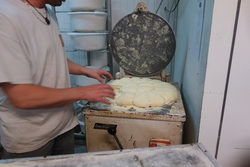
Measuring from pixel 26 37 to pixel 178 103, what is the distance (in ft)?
2.73

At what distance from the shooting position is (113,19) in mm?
2402

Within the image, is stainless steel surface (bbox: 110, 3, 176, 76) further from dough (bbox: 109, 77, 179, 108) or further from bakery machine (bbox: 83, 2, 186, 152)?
dough (bbox: 109, 77, 179, 108)

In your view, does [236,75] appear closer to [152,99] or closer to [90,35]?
[152,99]

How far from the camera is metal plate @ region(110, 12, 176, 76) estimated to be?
142 cm

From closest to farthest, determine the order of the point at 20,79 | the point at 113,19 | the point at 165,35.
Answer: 1. the point at 20,79
2. the point at 165,35
3. the point at 113,19

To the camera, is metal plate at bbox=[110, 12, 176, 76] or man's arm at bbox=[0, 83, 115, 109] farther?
metal plate at bbox=[110, 12, 176, 76]

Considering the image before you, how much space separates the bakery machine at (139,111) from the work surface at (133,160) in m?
0.24

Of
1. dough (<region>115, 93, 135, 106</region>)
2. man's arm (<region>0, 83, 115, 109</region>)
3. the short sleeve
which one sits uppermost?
the short sleeve

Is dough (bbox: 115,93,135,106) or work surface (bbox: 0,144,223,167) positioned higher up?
dough (bbox: 115,93,135,106)

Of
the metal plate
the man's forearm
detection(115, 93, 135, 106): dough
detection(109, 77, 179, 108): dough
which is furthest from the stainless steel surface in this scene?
the man's forearm

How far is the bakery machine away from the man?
0.48ft

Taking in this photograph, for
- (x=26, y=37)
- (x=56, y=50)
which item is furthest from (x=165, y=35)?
(x=26, y=37)

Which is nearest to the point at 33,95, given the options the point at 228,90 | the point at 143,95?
the point at 143,95

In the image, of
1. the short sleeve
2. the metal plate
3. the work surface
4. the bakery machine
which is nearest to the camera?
the work surface
